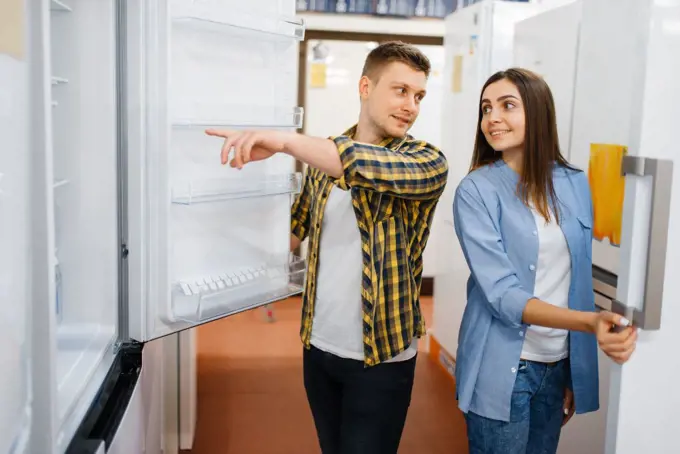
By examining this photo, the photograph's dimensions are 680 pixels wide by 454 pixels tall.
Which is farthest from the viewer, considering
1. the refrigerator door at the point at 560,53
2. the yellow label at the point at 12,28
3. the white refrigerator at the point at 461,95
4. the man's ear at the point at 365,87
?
the white refrigerator at the point at 461,95

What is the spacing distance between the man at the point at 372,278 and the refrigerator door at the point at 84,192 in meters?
0.47

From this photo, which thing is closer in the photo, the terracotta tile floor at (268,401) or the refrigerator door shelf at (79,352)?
the refrigerator door shelf at (79,352)

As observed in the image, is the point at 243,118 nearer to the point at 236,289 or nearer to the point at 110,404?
the point at 236,289

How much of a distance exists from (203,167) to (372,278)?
1.52ft

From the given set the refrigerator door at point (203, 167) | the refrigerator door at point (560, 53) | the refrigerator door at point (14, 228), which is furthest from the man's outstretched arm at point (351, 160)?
the refrigerator door at point (560, 53)

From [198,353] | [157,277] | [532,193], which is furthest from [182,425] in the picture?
[532,193]

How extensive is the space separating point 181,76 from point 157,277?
0.44m

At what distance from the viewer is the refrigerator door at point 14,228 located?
0.96 metres

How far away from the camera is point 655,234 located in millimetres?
1308

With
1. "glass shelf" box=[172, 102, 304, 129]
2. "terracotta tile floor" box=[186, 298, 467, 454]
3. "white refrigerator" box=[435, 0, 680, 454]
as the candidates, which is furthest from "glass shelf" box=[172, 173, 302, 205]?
"terracotta tile floor" box=[186, 298, 467, 454]

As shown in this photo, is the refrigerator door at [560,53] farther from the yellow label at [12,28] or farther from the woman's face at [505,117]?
the yellow label at [12,28]

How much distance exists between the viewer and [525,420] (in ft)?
5.28

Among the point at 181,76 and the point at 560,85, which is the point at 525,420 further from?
the point at 560,85

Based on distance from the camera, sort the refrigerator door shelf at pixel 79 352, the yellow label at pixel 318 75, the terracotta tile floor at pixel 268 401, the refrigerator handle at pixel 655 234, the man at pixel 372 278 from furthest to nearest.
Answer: the yellow label at pixel 318 75, the terracotta tile floor at pixel 268 401, the man at pixel 372 278, the refrigerator door shelf at pixel 79 352, the refrigerator handle at pixel 655 234
